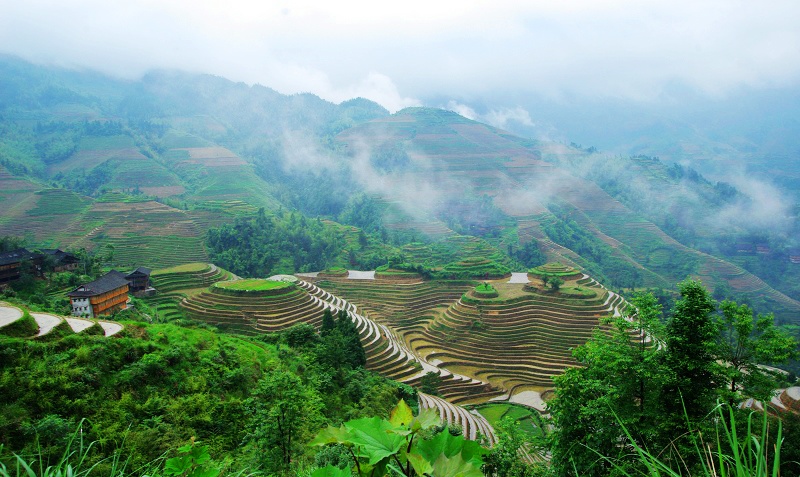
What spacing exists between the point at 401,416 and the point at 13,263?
3070cm

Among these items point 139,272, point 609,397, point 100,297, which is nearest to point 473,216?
point 139,272

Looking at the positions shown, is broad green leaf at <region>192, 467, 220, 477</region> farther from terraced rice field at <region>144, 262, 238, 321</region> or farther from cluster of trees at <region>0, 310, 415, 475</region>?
terraced rice field at <region>144, 262, 238, 321</region>

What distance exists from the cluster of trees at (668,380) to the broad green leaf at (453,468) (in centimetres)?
670

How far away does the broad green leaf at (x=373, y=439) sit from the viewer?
1.75 m

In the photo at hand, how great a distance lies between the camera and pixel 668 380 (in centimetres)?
770

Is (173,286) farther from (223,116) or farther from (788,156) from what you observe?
(788,156)

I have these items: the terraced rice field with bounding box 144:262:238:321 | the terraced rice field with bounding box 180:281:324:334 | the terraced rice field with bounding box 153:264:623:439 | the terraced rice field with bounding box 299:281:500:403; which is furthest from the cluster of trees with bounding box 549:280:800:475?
the terraced rice field with bounding box 144:262:238:321

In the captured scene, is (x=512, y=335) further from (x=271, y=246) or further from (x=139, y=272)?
(x=271, y=246)

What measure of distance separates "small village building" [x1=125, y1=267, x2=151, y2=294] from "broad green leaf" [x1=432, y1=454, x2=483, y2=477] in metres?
31.4

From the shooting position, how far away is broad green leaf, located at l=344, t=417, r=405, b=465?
5.75ft

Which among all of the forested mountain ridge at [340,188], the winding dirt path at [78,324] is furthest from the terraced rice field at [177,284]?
the winding dirt path at [78,324]

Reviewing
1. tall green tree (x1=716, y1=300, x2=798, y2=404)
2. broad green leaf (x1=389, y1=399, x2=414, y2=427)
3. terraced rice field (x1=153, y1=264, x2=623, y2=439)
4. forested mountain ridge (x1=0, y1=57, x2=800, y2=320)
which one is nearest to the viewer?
broad green leaf (x1=389, y1=399, x2=414, y2=427)

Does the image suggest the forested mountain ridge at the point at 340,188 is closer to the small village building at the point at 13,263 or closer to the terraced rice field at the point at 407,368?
the small village building at the point at 13,263

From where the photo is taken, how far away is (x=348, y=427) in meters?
1.93
